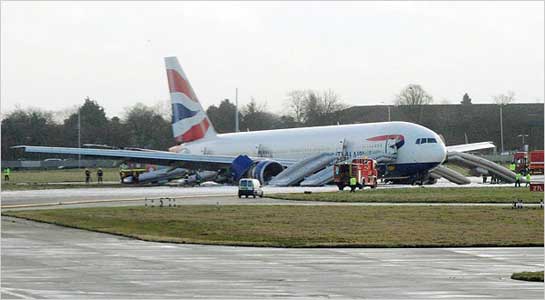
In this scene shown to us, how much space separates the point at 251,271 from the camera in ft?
79.2

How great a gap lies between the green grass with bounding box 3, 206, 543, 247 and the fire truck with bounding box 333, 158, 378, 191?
20645 millimetres

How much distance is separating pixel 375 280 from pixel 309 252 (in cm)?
726

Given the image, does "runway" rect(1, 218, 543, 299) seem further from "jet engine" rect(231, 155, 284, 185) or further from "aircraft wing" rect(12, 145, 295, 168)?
"aircraft wing" rect(12, 145, 295, 168)

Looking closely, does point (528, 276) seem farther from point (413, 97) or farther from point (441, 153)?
point (413, 97)

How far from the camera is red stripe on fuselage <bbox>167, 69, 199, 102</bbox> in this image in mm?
91812

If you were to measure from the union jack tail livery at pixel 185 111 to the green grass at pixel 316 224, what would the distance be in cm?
4118

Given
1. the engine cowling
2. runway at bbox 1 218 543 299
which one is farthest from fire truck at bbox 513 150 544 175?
runway at bbox 1 218 543 299

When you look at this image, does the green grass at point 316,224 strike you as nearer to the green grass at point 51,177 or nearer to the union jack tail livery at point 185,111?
the union jack tail livery at point 185,111

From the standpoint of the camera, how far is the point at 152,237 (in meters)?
34.9

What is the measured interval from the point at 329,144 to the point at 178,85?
15.6 metres

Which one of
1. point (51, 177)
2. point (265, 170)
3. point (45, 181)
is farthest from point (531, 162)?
point (51, 177)

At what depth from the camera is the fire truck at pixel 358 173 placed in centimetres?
6975

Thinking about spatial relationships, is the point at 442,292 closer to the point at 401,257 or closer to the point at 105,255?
the point at 401,257

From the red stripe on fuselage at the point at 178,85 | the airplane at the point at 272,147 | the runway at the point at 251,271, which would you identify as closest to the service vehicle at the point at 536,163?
the airplane at the point at 272,147
